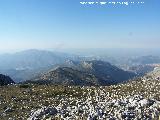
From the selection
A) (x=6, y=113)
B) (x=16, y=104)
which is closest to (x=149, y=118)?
(x=6, y=113)

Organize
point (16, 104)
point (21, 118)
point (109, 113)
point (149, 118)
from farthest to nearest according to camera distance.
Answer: point (16, 104) → point (21, 118) → point (109, 113) → point (149, 118)

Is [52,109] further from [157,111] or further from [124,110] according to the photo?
[157,111]

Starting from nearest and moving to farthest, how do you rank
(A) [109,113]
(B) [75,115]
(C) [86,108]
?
1. (A) [109,113]
2. (B) [75,115]
3. (C) [86,108]

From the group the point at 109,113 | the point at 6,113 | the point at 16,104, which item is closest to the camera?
the point at 109,113

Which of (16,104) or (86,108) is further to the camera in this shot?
(16,104)

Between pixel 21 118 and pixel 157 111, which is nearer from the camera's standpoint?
pixel 157 111

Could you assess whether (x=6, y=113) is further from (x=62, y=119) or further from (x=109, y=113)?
(x=109, y=113)

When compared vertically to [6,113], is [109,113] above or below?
above

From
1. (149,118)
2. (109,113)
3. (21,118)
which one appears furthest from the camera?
(21,118)

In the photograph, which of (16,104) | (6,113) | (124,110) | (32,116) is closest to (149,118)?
(124,110)
